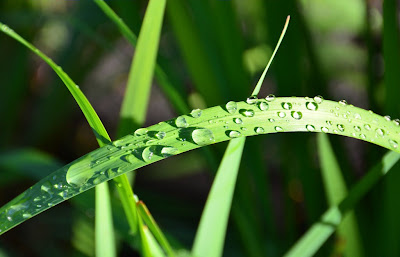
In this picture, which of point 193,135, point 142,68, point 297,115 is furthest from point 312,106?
point 142,68

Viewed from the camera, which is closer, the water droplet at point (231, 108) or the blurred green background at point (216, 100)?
the water droplet at point (231, 108)

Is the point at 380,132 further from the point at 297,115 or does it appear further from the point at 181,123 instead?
the point at 181,123

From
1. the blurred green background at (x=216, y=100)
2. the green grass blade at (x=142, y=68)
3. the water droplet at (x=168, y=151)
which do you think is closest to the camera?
the water droplet at (x=168, y=151)

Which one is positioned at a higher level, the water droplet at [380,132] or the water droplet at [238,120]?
the water droplet at [238,120]

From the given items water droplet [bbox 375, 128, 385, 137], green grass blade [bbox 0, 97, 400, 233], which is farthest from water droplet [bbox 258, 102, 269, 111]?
water droplet [bbox 375, 128, 385, 137]

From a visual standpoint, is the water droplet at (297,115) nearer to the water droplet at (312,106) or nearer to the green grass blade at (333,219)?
the water droplet at (312,106)

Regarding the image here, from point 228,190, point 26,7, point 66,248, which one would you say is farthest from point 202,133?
point 26,7

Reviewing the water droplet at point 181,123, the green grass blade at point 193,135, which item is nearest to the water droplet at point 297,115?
the green grass blade at point 193,135

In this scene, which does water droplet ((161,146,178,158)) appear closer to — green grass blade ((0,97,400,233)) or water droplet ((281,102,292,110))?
green grass blade ((0,97,400,233))

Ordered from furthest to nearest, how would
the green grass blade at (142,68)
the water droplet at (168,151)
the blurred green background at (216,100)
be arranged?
the blurred green background at (216,100), the green grass blade at (142,68), the water droplet at (168,151)
